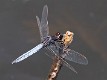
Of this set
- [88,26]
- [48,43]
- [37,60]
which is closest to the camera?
[48,43]

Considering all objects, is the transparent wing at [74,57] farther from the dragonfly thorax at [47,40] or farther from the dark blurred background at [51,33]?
the dark blurred background at [51,33]

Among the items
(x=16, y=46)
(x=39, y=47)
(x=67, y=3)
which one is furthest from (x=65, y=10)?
(x=39, y=47)

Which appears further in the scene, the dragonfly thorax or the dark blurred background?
the dark blurred background

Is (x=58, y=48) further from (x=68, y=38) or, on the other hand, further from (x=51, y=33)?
(x=51, y=33)

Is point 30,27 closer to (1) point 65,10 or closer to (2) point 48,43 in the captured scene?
(1) point 65,10

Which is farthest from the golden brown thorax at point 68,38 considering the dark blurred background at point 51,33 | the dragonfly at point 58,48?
the dark blurred background at point 51,33

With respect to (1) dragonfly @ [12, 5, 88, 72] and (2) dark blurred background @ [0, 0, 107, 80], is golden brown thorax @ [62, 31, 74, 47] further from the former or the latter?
(2) dark blurred background @ [0, 0, 107, 80]

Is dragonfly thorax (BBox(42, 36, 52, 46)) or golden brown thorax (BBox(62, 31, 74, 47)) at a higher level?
dragonfly thorax (BBox(42, 36, 52, 46))

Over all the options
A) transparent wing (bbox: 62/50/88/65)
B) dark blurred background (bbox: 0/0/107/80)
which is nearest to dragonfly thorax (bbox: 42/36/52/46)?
transparent wing (bbox: 62/50/88/65)
